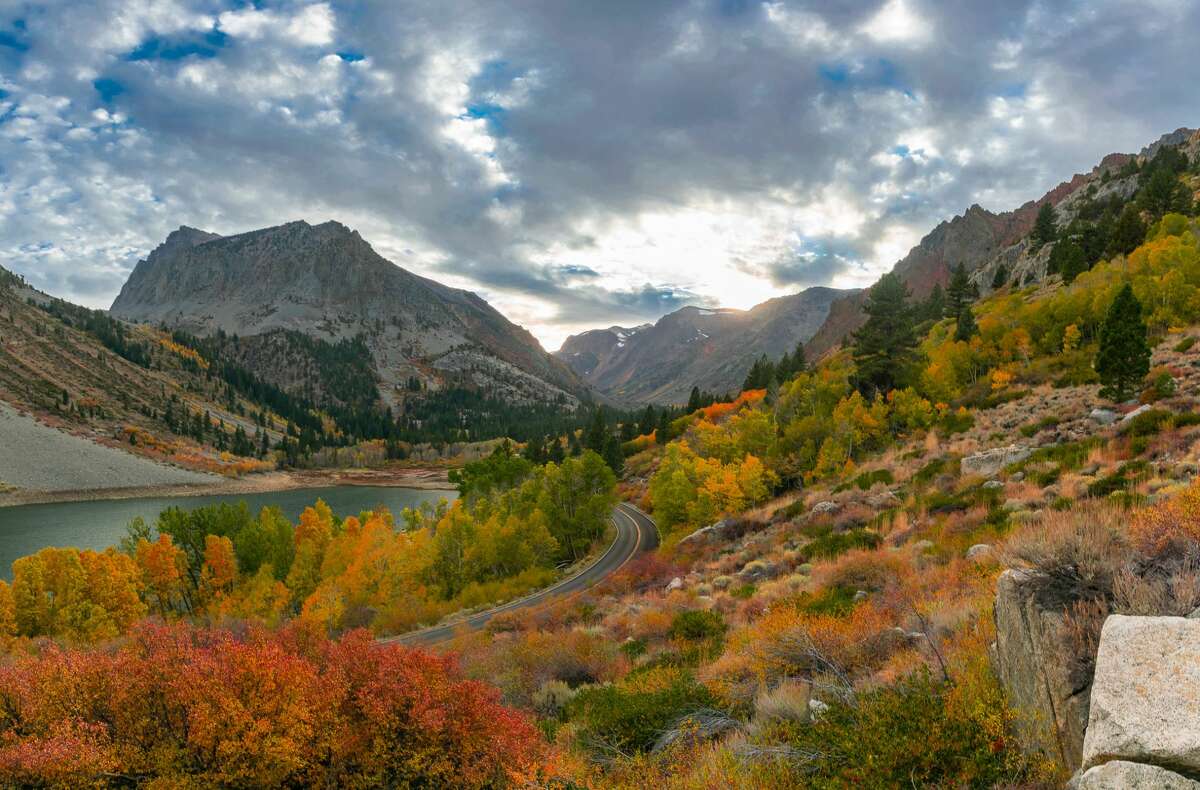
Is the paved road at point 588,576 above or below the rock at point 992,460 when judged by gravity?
below

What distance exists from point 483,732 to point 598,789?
333 cm

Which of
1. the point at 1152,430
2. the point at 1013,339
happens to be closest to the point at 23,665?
the point at 1152,430

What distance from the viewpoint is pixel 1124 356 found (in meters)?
26.2

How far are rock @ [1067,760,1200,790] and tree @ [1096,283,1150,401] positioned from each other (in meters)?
31.2

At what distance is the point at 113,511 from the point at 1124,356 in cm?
15590

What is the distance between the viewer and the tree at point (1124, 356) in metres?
25.9

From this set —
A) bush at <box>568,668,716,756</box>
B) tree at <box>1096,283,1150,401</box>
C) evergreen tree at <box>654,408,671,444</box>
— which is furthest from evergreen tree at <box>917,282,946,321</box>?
bush at <box>568,668,716,756</box>

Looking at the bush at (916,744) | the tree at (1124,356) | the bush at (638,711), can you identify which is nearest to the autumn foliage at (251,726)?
the bush at (638,711)

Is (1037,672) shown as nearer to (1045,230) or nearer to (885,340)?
(885,340)

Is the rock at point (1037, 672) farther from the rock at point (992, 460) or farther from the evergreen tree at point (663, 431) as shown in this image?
the evergreen tree at point (663, 431)

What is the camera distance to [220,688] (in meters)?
10.6

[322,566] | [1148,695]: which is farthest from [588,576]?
[1148,695]

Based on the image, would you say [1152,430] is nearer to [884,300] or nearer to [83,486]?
[884,300]

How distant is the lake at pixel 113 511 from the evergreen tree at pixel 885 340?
83648 millimetres
